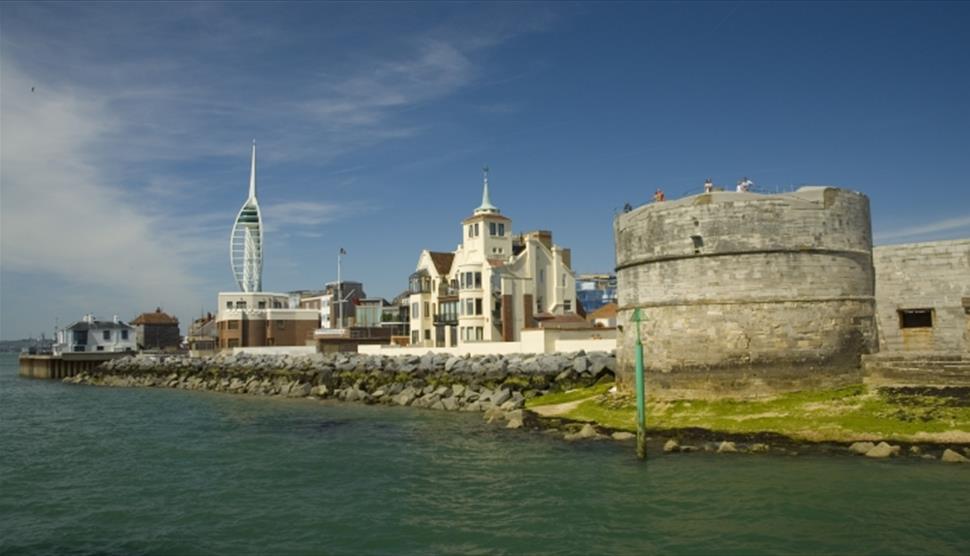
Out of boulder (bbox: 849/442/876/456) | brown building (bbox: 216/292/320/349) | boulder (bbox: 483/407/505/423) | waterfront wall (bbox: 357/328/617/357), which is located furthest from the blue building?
boulder (bbox: 849/442/876/456)

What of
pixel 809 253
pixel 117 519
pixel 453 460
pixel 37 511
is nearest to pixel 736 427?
pixel 809 253

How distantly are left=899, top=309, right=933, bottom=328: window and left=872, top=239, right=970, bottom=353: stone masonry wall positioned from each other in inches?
6.2

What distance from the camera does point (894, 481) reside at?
58.5 feet

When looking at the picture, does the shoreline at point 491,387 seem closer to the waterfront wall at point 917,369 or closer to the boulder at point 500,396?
the boulder at point 500,396

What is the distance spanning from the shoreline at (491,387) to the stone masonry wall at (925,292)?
27.3 ft

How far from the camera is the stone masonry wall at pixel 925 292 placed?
1069 inches

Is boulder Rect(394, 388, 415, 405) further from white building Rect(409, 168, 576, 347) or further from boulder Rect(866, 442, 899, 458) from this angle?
boulder Rect(866, 442, 899, 458)

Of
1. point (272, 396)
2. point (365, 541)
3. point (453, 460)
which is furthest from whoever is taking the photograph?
point (272, 396)

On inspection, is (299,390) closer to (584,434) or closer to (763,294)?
(584,434)

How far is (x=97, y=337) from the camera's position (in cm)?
10744

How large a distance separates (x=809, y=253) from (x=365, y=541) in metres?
18.5

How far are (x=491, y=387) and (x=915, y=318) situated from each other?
19.6 metres

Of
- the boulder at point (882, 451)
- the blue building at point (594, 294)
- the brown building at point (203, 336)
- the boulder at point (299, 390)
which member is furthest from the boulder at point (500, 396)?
the brown building at point (203, 336)

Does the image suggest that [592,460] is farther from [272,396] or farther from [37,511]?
[272,396]
